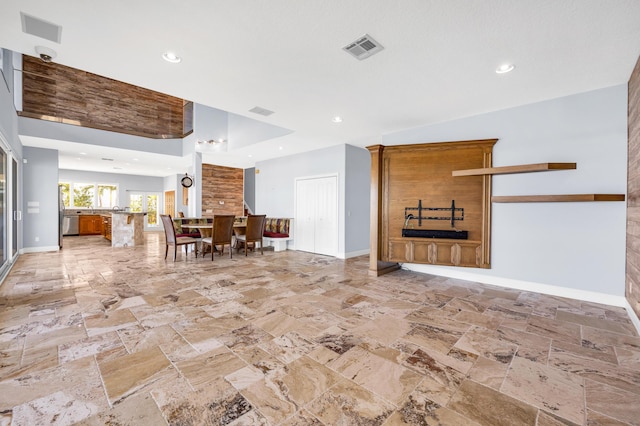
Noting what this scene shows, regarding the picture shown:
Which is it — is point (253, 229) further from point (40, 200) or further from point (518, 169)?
point (40, 200)

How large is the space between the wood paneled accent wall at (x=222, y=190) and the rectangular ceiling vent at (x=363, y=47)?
8.12 m

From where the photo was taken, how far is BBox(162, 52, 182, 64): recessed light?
2.83m

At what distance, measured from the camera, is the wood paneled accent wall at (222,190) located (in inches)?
384

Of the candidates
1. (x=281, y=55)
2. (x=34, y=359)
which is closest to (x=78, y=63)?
(x=281, y=55)

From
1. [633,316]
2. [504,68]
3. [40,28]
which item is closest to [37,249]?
[40,28]

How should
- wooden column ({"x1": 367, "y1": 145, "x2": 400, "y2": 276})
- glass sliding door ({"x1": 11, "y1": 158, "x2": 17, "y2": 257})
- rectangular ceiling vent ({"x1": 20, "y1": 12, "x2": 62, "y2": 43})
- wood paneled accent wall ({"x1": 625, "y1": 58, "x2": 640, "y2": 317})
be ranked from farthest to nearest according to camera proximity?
glass sliding door ({"x1": 11, "y1": 158, "x2": 17, "y2": 257}) → wooden column ({"x1": 367, "y1": 145, "x2": 400, "y2": 276}) → wood paneled accent wall ({"x1": 625, "y1": 58, "x2": 640, "y2": 317}) → rectangular ceiling vent ({"x1": 20, "y1": 12, "x2": 62, "y2": 43})

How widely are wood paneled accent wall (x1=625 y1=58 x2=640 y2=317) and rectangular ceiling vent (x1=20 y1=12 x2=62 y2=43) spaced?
5.59 metres

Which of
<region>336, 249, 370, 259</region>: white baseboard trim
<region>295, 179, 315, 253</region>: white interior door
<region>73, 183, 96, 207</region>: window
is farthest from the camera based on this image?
<region>73, 183, 96, 207</region>: window

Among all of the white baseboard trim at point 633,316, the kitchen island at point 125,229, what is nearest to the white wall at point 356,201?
the white baseboard trim at point 633,316

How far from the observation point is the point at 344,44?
267 centimetres

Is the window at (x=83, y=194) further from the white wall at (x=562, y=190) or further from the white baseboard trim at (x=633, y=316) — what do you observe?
the white baseboard trim at (x=633, y=316)

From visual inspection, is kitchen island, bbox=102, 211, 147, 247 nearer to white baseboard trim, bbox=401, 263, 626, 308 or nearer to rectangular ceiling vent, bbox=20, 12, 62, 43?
rectangular ceiling vent, bbox=20, 12, 62, 43

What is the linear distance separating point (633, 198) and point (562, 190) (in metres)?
0.72

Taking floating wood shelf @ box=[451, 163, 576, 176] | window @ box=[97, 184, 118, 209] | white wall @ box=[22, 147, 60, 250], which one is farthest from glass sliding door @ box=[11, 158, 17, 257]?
floating wood shelf @ box=[451, 163, 576, 176]
